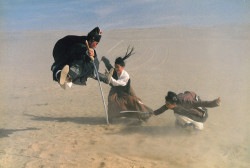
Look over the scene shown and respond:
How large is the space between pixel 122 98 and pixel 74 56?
5.73 ft

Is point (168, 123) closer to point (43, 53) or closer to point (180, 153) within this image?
point (180, 153)

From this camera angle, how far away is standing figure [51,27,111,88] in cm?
698

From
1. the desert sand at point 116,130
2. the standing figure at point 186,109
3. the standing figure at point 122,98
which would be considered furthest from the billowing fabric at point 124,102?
the standing figure at point 186,109

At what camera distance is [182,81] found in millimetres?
15883

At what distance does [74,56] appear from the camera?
23.3ft

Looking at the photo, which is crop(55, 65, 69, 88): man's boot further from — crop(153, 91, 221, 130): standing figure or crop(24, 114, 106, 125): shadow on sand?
crop(24, 114, 106, 125): shadow on sand

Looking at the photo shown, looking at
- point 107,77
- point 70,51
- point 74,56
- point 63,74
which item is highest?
point 70,51

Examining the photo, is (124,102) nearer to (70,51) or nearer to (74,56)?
(74,56)

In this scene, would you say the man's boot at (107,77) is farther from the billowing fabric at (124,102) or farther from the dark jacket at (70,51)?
the dark jacket at (70,51)

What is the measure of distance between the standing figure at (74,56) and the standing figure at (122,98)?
2.60 feet

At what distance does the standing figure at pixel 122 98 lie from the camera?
25.6 feet

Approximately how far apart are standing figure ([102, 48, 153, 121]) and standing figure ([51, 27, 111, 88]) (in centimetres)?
79

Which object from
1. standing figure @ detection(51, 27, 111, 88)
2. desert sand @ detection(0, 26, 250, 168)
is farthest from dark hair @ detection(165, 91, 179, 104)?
standing figure @ detection(51, 27, 111, 88)

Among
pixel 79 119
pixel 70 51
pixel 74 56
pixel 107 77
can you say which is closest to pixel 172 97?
pixel 107 77
